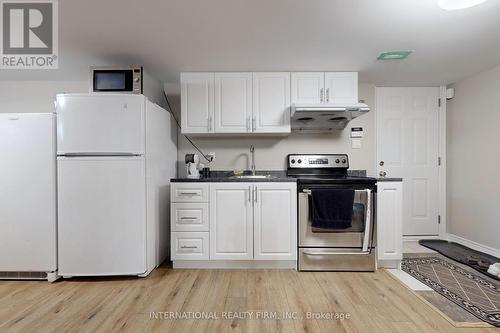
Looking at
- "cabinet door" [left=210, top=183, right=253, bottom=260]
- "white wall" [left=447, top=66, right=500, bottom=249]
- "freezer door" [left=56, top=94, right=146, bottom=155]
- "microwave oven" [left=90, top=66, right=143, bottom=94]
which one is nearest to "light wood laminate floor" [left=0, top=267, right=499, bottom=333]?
"cabinet door" [left=210, top=183, right=253, bottom=260]

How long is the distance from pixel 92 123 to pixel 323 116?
7.65ft

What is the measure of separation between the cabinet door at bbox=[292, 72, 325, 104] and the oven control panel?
69cm

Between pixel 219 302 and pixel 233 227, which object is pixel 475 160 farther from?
pixel 219 302

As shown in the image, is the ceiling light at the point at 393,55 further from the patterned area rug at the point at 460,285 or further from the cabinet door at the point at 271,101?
the patterned area rug at the point at 460,285

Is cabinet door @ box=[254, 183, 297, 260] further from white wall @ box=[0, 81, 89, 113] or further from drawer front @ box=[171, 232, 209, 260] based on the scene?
white wall @ box=[0, 81, 89, 113]

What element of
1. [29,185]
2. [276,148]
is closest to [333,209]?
[276,148]

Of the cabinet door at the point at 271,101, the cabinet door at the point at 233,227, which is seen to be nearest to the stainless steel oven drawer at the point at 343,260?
the cabinet door at the point at 233,227

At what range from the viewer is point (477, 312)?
5.73 ft

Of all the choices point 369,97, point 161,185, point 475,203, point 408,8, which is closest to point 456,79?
point 369,97

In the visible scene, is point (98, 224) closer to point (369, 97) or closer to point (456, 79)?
point (369, 97)

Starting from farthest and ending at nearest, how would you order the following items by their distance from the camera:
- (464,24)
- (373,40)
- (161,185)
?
(161,185)
(373,40)
(464,24)

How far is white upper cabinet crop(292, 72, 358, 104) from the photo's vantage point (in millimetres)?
2809

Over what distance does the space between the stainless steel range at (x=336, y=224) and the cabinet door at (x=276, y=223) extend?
7 centimetres

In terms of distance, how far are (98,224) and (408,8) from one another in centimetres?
301
